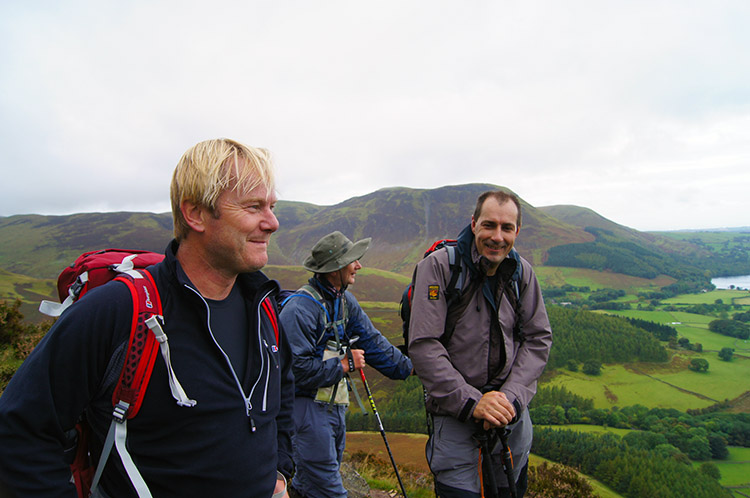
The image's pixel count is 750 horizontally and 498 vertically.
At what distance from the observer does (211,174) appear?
6.33ft

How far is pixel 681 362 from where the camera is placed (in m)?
95.7

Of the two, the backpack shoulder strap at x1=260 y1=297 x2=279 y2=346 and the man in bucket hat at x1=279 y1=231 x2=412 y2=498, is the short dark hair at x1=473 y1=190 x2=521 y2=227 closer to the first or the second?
the man in bucket hat at x1=279 y1=231 x2=412 y2=498

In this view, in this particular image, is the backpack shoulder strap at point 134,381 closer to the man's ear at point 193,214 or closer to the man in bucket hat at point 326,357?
the man's ear at point 193,214

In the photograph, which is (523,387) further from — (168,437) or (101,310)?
(101,310)

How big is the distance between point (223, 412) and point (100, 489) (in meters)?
0.67

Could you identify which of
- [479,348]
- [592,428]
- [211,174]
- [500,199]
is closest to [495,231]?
[500,199]

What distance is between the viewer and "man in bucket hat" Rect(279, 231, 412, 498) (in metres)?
3.77

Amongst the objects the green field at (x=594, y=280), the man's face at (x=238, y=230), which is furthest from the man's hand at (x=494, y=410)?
the green field at (x=594, y=280)

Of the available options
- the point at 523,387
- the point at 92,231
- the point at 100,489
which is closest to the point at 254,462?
the point at 100,489

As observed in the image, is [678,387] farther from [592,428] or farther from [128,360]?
[128,360]

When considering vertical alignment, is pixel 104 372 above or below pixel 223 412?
above

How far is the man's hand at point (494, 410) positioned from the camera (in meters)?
3.06

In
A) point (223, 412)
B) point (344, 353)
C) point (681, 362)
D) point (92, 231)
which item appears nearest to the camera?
point (223, 412)

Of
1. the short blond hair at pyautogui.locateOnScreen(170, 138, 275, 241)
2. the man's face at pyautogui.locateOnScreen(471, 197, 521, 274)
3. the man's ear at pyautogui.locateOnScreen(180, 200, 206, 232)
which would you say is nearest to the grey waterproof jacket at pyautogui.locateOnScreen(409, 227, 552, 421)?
the man's face at pyautogui.locateOnScreen(471, 197, 521, 274)
